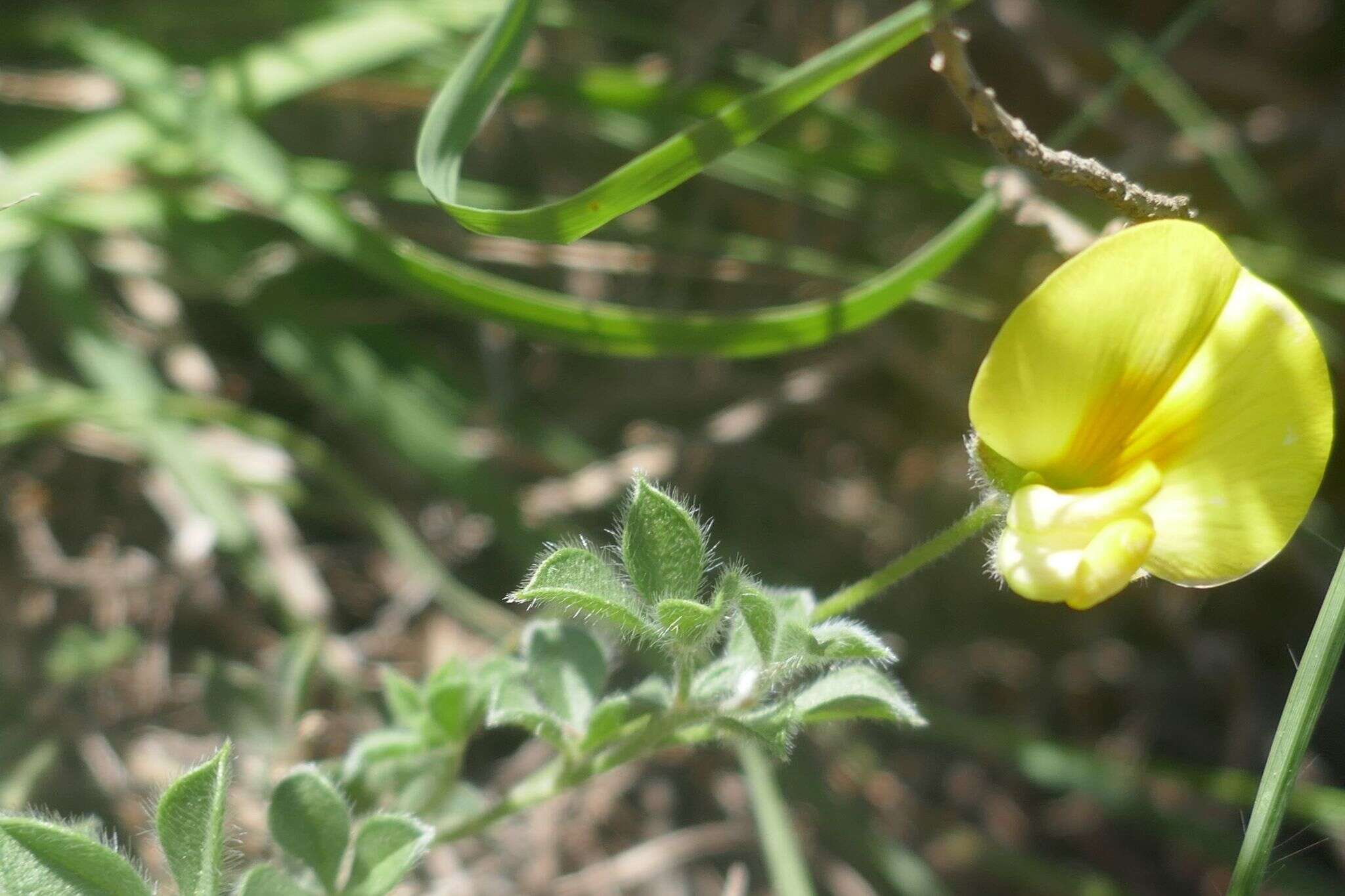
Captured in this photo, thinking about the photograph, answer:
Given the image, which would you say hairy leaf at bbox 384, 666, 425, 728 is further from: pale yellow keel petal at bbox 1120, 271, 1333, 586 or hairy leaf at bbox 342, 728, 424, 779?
pale yellow keel petal at bbox 1120, 271, 1333, 586

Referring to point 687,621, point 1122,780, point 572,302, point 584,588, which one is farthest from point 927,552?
point 1122,780

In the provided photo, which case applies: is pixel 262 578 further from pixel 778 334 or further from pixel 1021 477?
pixel 1021 477

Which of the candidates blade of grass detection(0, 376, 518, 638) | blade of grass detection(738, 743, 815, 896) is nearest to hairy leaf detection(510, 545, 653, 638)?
blade of grass detection(738, 743, 815, 896)

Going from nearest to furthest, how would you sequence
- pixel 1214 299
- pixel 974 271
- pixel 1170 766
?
pixel 1214 299
pixel 1170 766
pixel 974 271

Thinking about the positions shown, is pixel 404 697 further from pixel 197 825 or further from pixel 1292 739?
pixel 1292 739

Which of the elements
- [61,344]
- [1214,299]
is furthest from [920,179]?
[61,344]

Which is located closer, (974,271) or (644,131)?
(644,131)

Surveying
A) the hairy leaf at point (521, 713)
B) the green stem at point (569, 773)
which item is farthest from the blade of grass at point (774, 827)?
the hairy leaf at point (521, 713)
